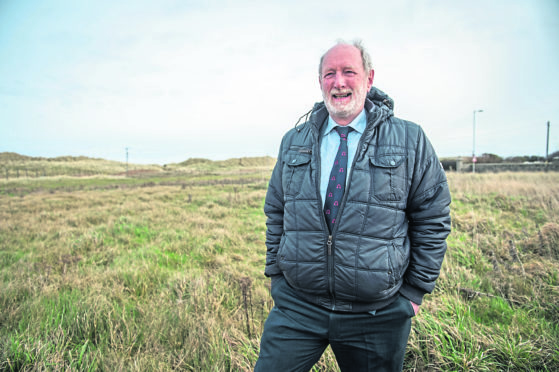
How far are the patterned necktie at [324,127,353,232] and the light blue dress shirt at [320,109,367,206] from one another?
27 millimetres

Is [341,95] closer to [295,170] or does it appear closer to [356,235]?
[295,170]

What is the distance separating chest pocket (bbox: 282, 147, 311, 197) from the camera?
1800 mm

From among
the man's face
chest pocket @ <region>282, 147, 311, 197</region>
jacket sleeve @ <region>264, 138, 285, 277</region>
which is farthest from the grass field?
the man's face

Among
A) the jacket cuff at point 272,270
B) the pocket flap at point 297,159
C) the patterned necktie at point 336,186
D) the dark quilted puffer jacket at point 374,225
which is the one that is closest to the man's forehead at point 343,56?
the dark quilted puffer jacket at point 374,225

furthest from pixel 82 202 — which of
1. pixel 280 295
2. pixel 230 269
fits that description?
pixel 280 295

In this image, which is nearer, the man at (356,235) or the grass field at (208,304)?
the man at (356,235)

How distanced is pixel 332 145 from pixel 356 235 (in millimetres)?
599

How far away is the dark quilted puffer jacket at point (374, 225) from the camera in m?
1.58

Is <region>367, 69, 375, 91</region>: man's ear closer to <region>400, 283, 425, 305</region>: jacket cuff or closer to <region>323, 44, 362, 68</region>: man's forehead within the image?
<region>323, 44, 362, 68</region>: man's forehead

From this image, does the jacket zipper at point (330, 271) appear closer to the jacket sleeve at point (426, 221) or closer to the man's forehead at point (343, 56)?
the jacket sleeve at point (426, 221)

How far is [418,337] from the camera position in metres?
2.63

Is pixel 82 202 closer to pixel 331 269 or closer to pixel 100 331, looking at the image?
pixel 100 331

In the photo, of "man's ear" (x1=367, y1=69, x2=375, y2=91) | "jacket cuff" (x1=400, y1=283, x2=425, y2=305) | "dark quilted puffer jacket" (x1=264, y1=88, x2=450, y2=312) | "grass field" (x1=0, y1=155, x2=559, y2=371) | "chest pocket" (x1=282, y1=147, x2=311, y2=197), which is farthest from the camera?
"grass field" (x1=0, y1=155, x2=559, y2=371)

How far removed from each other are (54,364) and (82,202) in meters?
14.4
